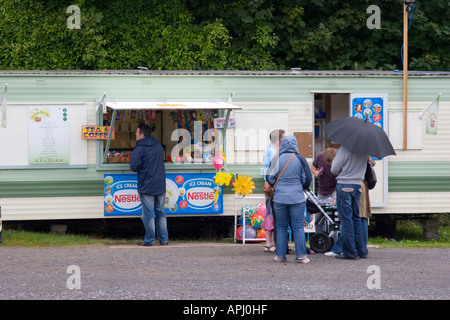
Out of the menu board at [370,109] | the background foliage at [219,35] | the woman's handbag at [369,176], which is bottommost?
the woman's handbag at [369,176]

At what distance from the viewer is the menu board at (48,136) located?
40.3 ft

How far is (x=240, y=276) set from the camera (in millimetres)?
8938

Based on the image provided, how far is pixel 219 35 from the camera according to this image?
17.6 meters

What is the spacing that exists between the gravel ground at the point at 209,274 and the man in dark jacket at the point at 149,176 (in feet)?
1.56

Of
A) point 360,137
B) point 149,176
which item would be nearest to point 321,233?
point 360,137

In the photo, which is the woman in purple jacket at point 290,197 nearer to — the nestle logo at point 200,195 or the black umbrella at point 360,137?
the black umbrella at point 360,137

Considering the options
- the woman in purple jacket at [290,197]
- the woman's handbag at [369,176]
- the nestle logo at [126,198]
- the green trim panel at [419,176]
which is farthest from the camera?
the green trim panel at [419,176]

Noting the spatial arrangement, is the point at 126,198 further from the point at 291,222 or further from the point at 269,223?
the point at 291,222

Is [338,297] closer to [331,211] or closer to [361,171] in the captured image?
[361,171]

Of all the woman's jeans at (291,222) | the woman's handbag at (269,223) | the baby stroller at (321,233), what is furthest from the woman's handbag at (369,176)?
the woman's handbag at (269,223)

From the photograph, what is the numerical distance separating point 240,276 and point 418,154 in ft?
17.7

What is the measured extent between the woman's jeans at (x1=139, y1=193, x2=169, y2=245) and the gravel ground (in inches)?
10.6

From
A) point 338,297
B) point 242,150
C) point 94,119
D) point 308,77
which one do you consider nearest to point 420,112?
point 308,77

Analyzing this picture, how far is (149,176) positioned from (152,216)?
0.60 meters
